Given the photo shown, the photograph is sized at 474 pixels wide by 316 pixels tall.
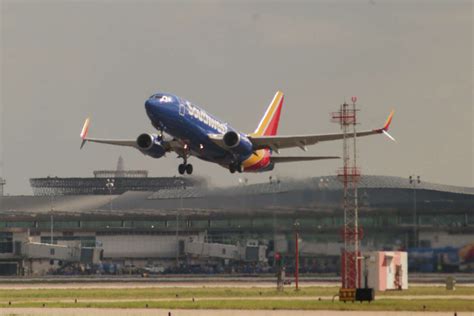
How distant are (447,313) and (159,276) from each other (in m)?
72.2


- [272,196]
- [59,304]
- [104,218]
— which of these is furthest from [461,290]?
[104,218]

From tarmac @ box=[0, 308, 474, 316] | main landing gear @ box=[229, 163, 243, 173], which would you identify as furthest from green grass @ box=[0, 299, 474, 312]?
main landing gear @ box=[229, 163, 243, 173]

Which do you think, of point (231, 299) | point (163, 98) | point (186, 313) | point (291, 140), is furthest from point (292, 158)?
point (186, 313)

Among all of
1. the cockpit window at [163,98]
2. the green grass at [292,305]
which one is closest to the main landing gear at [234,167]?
the cockpit window at [163,98]

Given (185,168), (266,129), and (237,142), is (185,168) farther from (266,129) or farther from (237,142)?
(266,129)

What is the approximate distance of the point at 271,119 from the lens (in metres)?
127

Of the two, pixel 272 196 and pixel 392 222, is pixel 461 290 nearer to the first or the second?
pixel 392 222

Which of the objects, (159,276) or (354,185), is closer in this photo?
(354,185)

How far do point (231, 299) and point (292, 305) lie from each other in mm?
9040

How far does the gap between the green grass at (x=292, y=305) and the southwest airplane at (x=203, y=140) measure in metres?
12.7

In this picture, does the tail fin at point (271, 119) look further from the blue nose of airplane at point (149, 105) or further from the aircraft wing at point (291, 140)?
the blue nose of airplane at point (149, 105)

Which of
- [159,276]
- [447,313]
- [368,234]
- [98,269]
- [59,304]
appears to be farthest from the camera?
[98,269]

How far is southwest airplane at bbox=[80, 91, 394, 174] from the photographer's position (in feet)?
322

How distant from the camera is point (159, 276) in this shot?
151 metres
